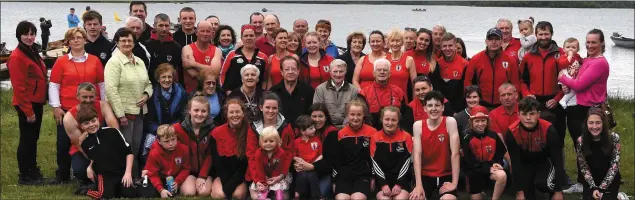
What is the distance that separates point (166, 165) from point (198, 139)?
403mm

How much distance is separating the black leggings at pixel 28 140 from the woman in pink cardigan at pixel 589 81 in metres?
5.56

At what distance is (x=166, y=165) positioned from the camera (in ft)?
25.8

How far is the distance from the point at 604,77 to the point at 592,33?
0.49 metres

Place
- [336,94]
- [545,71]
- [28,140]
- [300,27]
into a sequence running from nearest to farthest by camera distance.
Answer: [336,94] < [28,140] < [545,71] < [300,27]

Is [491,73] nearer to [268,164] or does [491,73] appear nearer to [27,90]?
[268,164]

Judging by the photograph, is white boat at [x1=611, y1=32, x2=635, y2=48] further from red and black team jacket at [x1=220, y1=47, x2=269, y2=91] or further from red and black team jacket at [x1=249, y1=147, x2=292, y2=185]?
red and black team jacket at [x1=249, y1=147, x2=292, y2=185]

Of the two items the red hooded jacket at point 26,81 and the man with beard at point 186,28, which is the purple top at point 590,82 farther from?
the red hooded jacket at point 26,81

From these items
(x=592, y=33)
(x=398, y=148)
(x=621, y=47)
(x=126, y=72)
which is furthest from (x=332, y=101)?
(x=621, y=47)

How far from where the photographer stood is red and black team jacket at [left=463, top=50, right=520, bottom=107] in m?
8.73

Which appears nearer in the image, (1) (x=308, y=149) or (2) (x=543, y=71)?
(1) (x=308, y=149)

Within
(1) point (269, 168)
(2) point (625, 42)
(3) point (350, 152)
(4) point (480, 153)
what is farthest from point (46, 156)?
(2) point (625, 42)

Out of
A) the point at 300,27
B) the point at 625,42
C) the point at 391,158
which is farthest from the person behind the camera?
the point at 625,42

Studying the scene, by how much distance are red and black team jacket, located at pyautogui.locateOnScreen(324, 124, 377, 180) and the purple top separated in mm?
2240

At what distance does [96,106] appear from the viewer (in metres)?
7.91
